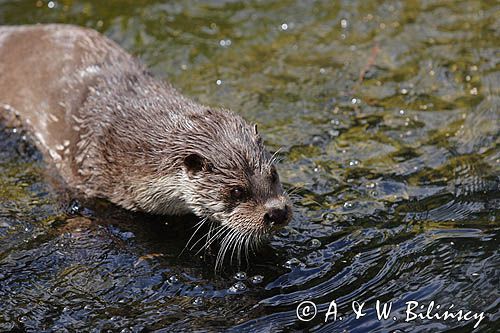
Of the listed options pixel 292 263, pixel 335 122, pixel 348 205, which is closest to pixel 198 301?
pixel 292 263

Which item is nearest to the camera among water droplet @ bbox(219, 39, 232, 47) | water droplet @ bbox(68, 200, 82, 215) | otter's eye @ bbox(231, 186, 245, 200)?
otter's eye @ bbox(231, 186, 245, 200)

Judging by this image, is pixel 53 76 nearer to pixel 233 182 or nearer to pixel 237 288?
pixel 233 182

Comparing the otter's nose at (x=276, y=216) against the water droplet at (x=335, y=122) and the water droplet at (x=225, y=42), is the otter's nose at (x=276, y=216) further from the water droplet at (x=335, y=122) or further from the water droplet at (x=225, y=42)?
the water droplet at (x=225, y=42)

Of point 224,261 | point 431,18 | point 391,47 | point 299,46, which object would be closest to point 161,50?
point 299,46

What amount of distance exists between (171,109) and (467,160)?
1.80 m

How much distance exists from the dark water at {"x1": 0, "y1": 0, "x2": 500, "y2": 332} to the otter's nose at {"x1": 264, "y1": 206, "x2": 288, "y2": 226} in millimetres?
279

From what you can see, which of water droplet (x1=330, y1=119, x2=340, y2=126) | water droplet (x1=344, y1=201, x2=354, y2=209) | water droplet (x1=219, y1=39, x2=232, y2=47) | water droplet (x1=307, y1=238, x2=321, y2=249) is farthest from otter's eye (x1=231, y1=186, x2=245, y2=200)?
water droplet (x1=219, y1=39, x2=232, y2=47)

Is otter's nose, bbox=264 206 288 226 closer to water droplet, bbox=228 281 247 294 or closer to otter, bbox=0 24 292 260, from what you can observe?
otter, bbox=0 24 292 260

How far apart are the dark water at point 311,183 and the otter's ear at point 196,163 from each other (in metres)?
0.45

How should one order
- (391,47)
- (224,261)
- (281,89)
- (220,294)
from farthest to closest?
(391,47) < (281,89) < (224,261) < (220,294)

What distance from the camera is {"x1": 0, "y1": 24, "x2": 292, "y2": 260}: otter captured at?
385 centimetres

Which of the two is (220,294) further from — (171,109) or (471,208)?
(471,208)

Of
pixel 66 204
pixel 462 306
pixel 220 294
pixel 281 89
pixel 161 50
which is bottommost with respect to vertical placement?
pixel 462 306

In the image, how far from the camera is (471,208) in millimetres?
4188
